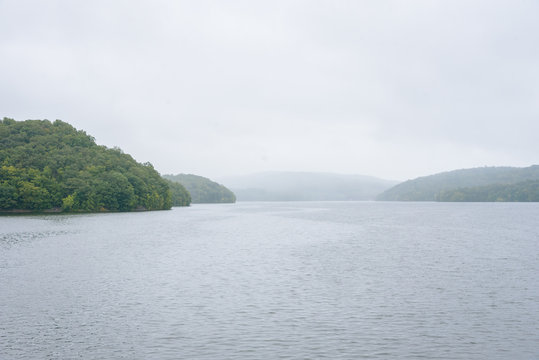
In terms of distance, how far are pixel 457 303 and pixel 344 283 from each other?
29.1ft

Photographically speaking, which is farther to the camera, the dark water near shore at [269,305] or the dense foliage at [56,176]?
the dense foliage at [56,176]

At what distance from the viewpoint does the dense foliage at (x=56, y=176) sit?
155m

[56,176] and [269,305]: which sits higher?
[56,176]

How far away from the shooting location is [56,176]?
174000mm

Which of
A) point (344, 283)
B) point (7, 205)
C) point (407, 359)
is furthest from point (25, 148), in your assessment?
point (407, 359)

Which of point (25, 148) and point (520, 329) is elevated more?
Answer: point (25, 148)

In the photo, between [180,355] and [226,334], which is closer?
[180,355]

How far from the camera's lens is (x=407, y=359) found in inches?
650

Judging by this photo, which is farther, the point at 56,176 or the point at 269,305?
the point at 56,176

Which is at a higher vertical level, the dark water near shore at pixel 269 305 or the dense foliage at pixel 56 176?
the dense foliage at pixel 56 176

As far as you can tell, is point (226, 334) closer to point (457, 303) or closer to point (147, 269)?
point (457, 303)

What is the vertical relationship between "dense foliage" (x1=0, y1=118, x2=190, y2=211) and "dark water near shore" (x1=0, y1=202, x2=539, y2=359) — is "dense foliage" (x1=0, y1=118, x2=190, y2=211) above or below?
above

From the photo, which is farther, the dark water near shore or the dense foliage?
the dense foliage

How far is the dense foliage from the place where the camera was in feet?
510
